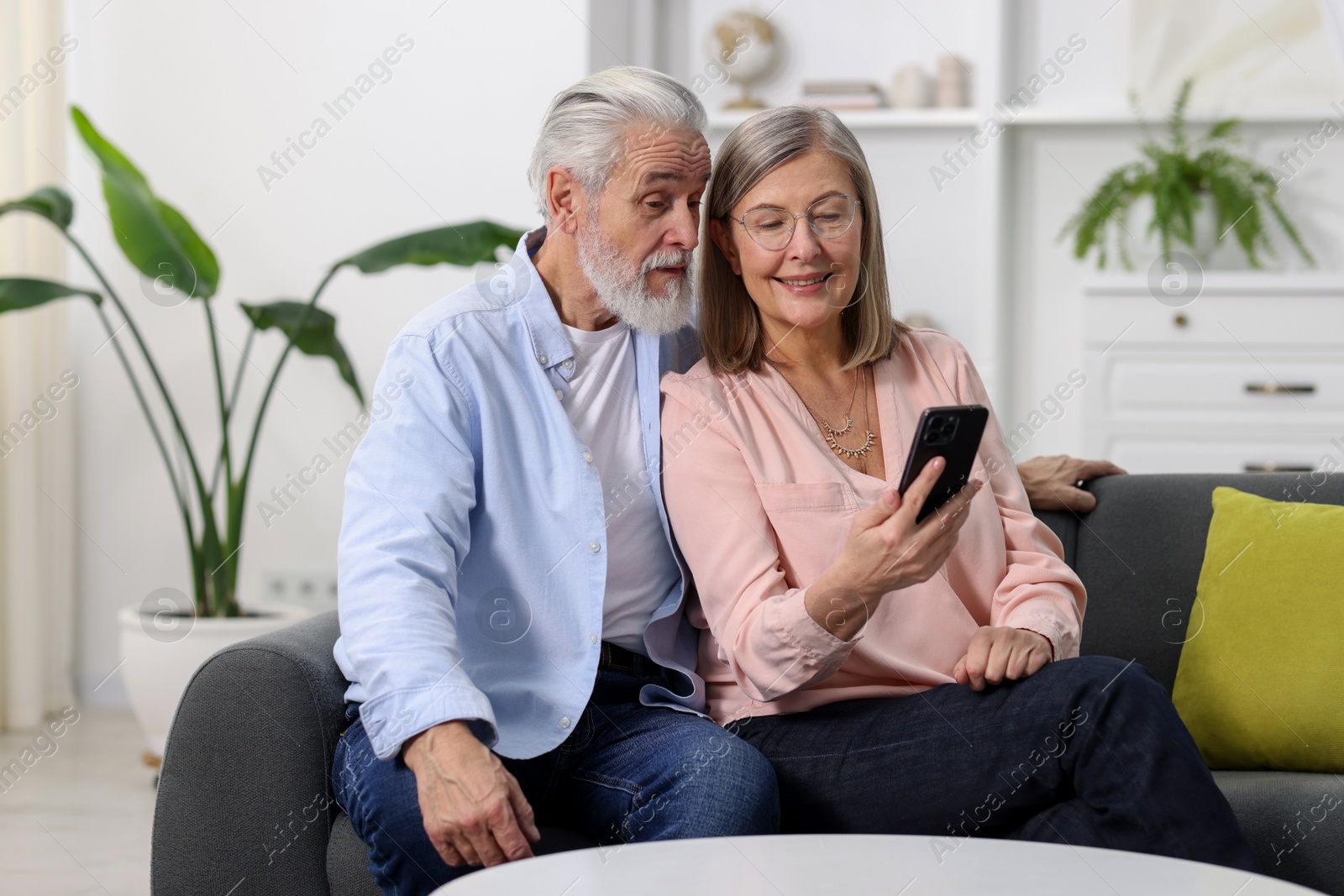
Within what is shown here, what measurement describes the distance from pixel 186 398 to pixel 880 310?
2483 millimetres

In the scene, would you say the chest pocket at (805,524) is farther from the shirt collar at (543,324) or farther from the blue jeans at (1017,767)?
the shirt collar at (543,324)

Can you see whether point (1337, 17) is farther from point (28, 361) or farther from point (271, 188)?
point (28, 361)

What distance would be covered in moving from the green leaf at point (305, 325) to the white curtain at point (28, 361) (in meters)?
0.87

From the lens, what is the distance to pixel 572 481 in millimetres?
1439

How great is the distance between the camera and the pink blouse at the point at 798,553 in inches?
55.0

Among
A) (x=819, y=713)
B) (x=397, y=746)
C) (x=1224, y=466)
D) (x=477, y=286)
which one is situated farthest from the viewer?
(x=1224, y=466)

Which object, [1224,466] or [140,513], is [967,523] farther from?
[140,513]

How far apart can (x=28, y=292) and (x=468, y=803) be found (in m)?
2.10

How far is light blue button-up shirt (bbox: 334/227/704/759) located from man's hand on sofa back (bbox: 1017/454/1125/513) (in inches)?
24.5

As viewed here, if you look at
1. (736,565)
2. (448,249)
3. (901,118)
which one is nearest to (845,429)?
(736,565)

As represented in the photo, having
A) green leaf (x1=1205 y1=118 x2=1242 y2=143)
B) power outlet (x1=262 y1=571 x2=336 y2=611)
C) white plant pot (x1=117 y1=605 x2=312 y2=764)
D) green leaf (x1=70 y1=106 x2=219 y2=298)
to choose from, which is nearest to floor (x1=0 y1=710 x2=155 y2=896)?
white plant pot (x1=117 y1=605 x2=312 y2=764)

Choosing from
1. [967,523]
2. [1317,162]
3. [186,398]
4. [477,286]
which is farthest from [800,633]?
[1317,162]

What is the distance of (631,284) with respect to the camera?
4.96 feet

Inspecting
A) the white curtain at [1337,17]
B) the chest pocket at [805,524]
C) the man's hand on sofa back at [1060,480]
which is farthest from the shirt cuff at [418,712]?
the white curtain at [1337,17]
